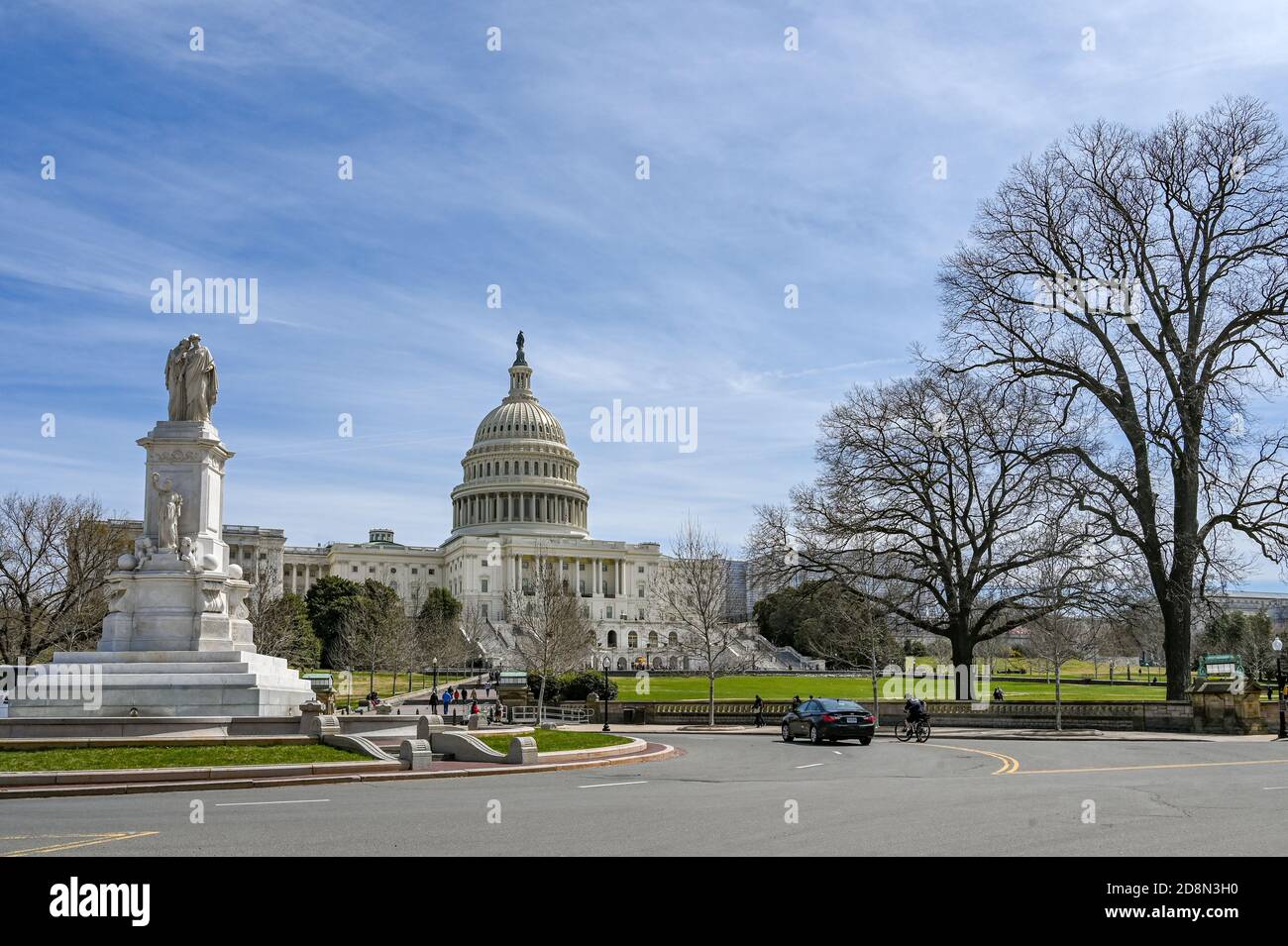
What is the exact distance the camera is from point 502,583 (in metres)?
164

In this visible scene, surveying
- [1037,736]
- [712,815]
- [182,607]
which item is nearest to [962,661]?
[1037,736]

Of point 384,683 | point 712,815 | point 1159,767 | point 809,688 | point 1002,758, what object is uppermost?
point 712,815

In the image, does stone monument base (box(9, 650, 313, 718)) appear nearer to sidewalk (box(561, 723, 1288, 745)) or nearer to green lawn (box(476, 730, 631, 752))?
green lawn (box(476, 730, 631, 752))

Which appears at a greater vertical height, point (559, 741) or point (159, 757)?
point (159, 757)

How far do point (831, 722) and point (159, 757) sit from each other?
20.6 metres

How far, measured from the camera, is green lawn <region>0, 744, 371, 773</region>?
65.0ft

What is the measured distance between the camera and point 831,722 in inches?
1403

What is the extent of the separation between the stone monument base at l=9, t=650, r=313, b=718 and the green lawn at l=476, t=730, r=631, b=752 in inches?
219

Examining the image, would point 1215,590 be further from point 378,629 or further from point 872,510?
point 378,629

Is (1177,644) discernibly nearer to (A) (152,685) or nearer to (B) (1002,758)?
(B) (1002,758)

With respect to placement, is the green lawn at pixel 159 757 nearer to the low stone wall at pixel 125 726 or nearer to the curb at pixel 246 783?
the curb at pixel 246 783

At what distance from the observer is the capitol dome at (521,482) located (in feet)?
569

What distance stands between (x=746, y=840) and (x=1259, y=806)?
8.12 metres

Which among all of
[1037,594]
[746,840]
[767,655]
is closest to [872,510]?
[1037,594]
